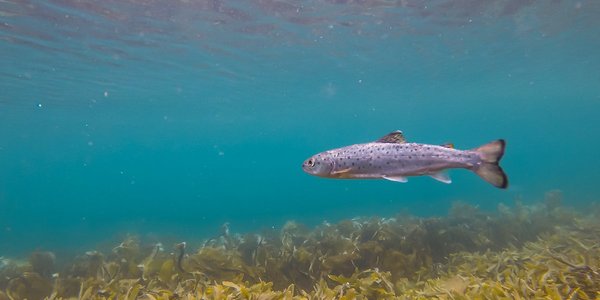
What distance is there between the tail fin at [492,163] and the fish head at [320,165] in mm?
1651

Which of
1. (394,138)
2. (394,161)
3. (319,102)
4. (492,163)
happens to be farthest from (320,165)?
(319,102)

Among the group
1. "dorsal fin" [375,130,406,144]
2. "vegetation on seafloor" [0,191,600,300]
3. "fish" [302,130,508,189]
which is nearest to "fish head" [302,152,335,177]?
"fish" [302,130,508,189]

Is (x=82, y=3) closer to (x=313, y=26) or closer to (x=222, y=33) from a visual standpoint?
(x=222, y=33)

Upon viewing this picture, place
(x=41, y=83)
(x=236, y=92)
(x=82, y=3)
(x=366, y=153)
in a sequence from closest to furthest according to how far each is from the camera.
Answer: (x=366, y=153) < (x=82, y=3) < (x=41, y=83) < (x=236, y=92)

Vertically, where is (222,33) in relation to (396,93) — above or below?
below

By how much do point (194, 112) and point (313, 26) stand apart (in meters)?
34.3

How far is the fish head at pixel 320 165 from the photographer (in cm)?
418

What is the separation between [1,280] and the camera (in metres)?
7.52

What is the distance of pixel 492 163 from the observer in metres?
3.99

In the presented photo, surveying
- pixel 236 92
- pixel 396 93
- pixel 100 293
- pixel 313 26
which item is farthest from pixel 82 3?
pixel 396 93

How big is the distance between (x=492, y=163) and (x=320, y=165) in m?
1.91

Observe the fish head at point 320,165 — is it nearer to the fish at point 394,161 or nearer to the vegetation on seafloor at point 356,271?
the fish at point 394,161

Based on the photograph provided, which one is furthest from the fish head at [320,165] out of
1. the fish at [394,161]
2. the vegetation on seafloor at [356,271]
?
the vegetation on seafloor at [356,271]

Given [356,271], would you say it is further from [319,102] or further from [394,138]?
[319,102]
